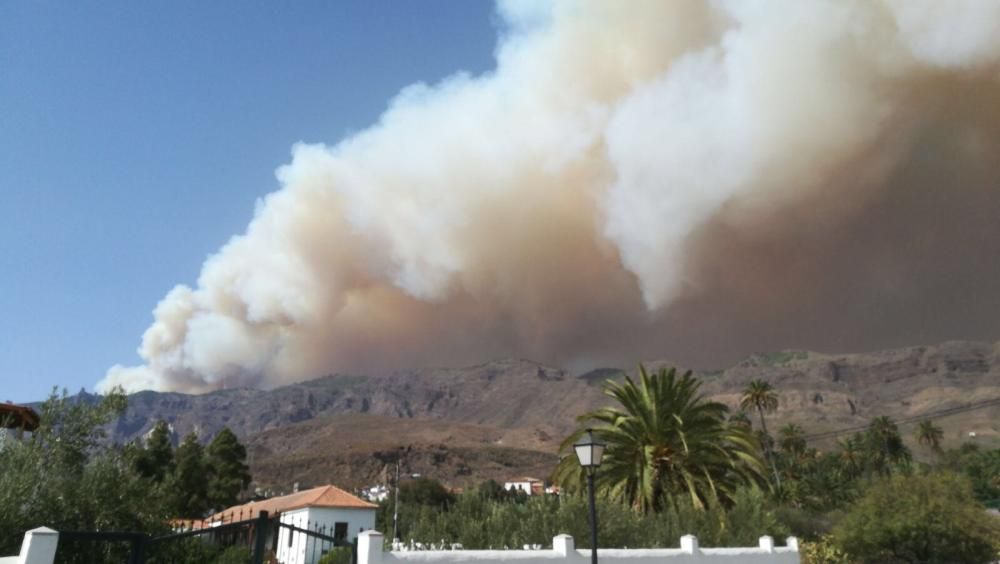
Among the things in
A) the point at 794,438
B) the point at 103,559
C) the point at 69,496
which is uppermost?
the point at 794,438

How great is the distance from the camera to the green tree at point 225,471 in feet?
258

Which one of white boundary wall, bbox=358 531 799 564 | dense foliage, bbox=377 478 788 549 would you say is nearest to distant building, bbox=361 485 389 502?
dense foliage, bbox=377 478 788 549

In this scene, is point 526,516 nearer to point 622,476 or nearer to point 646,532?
point 646,532

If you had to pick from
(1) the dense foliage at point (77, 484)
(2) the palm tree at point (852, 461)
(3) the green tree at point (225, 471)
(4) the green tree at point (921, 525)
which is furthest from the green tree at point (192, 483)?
(2) the palm tree at point (852, 461)

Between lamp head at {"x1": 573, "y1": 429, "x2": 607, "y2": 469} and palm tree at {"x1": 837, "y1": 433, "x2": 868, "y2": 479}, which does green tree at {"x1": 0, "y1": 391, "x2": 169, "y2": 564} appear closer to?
lamp head at {"x1": 573, "y1": 429, "x2": 607, "y2": 469}

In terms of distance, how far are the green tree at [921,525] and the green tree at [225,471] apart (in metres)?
67.5

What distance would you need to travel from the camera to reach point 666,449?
2666 cm

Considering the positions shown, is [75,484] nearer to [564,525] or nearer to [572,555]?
[572,555]

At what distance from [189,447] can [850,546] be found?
234 ft

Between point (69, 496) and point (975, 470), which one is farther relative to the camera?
point (975, 470)

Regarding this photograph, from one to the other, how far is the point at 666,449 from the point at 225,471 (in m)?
68.0

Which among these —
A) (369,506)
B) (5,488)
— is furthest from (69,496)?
(369,506)

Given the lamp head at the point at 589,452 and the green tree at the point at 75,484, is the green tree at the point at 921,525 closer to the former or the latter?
the lamp head at the point at 589,452

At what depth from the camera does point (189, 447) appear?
262 feet
